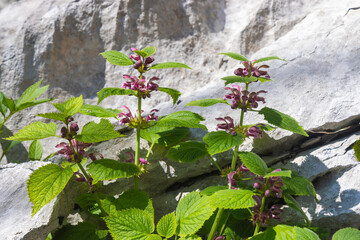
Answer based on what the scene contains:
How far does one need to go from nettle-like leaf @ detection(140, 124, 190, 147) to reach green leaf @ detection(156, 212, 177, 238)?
0.57 meters

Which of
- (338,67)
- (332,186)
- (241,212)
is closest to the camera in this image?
(241,212)

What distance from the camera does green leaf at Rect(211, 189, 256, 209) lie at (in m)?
1.39

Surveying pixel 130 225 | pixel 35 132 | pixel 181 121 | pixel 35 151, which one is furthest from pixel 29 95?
pixel 130 225

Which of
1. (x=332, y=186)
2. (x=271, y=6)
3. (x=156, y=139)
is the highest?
(x=271, y=6)

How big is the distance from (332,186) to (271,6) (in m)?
2.42

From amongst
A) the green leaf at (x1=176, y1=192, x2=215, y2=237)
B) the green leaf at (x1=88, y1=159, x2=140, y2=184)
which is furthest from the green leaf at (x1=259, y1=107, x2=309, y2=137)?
the green leaf at (x1=88, y1=159, x2=140, y2=184)

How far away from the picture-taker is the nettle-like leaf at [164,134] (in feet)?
6.30

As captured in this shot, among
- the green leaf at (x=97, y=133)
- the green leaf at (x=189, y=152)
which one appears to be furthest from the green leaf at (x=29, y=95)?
the green leaf at (x=189, y=152)

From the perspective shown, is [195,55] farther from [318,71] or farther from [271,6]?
[318,71]

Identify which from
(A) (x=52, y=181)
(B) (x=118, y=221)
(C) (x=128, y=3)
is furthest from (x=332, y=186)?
(C) (x=128, y=3)

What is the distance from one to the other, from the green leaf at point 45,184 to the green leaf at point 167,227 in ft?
1.62

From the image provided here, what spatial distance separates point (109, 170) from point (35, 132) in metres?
0.41

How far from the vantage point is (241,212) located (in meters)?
1.78

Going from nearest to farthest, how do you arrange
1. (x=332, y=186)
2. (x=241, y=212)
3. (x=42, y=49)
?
1. (x=241, y=212)
2. (x=332, y=186)
3. (x=42, y=49)
